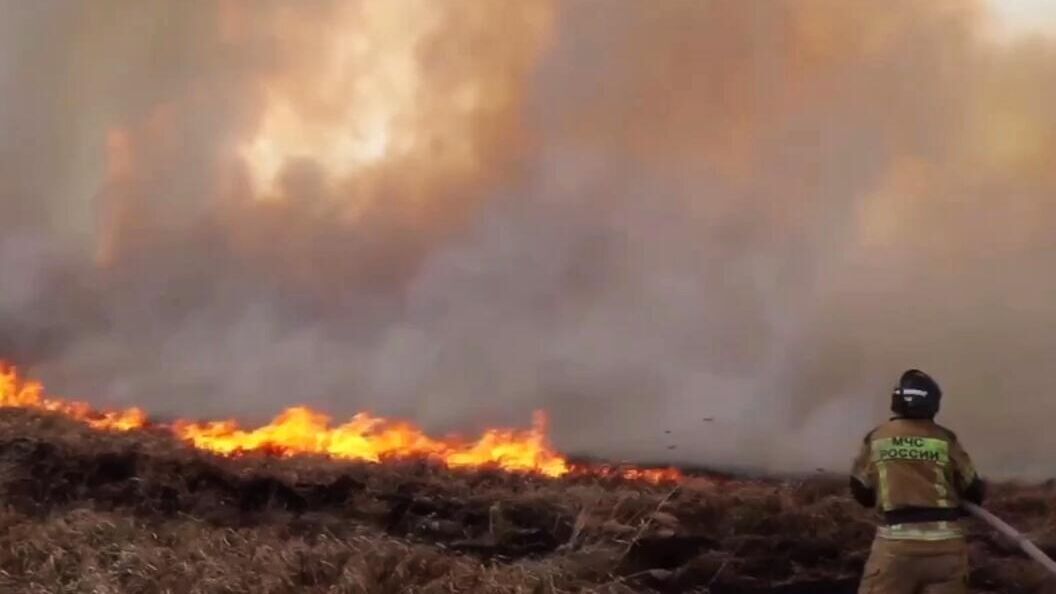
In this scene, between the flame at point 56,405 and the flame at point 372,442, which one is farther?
the flame at point 56,405

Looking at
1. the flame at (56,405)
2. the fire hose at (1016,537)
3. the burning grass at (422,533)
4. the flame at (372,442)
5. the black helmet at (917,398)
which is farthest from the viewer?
the flame at (56,405)

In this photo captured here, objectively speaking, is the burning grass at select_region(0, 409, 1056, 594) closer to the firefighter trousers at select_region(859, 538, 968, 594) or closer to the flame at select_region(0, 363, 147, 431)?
the firefighter trousers at select_region(859, 538, 968, 594)

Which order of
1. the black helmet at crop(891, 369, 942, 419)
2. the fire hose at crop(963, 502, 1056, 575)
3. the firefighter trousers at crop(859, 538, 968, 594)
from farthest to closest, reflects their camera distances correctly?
the black helmet at crop(891, 369, 942, 419) → the firefighter trousers at crop(859, 538, 968, 594) → the fire hose at crop(963, 502, 1056, 575)

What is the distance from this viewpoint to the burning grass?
980 centimetres

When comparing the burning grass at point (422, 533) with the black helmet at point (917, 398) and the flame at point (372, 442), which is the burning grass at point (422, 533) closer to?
the flame at point (372, 442)

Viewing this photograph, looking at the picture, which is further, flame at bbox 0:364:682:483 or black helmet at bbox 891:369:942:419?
flame at bbox 0:364:682:483

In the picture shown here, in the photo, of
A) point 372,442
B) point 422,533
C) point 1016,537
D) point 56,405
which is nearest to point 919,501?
point 1016,537

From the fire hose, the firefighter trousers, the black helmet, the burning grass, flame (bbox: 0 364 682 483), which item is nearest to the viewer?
the fire hose

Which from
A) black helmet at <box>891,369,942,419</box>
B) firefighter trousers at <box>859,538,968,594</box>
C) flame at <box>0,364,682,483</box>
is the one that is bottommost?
firefighter trousers at <box>859,538,968,594</box>

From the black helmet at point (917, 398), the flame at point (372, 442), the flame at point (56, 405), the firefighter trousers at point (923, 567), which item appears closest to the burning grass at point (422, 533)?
the firefighter trousers at point (923, 567)

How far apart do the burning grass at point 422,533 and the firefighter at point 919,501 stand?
2.22m

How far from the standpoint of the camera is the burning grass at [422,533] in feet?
32.2

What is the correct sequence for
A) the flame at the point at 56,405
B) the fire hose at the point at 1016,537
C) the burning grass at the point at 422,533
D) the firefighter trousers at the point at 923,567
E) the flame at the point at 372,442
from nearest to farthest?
the fire hose at the point at 1016,537
the firefighter trousers at the point at 923,567
the burning grass at the point at 422,533
the flame at the point at 372,442
the flame at the point at 56,405

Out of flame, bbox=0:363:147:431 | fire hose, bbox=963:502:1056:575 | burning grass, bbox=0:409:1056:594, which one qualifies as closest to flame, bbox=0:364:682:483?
flame, bbox=0:363:147:431
